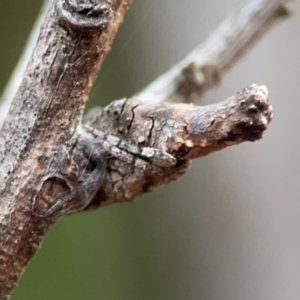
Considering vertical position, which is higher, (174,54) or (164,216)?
(174,54)

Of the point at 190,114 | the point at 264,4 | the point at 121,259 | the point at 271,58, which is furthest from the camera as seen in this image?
the point at 121,259

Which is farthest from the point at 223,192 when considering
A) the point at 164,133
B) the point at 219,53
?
the point at 164,133

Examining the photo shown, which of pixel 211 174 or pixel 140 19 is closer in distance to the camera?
pixel 140 19

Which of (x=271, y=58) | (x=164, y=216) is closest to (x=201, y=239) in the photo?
(x=164, y=216)

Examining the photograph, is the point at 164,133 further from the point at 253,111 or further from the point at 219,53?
the point at 219,53

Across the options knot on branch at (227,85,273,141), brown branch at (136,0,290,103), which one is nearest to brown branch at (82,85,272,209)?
knot on branch at (227,85,273,141)

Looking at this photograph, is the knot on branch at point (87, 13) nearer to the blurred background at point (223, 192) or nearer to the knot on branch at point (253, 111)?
the knot on branch at point (253, 111)

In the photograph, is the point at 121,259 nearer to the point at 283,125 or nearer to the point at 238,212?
the point at 238,212
